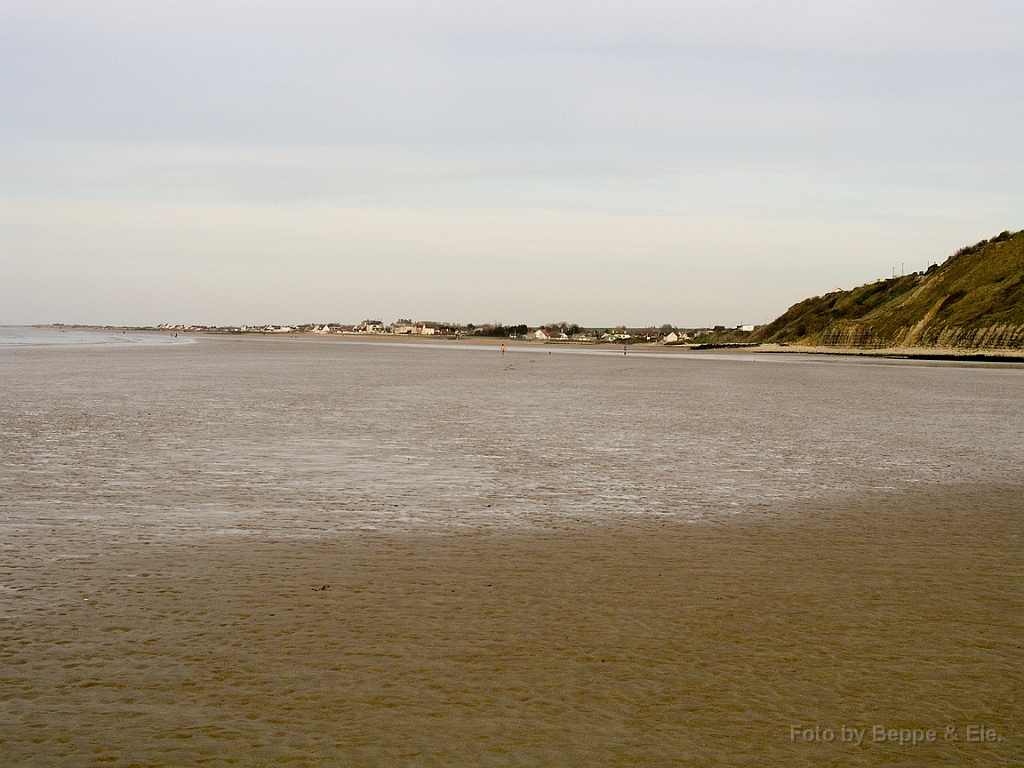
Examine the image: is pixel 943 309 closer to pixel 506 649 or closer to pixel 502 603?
pixel 502 603

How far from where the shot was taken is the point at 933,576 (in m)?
9.05

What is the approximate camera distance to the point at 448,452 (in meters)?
17.4

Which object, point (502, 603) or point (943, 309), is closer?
point (502, 603)

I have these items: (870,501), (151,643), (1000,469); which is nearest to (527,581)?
(151,643)

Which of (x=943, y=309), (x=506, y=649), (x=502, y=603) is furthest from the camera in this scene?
(x=943, y=309)

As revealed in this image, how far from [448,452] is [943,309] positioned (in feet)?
285

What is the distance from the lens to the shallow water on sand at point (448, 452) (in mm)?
12133

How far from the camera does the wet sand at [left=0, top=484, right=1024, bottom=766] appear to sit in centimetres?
542

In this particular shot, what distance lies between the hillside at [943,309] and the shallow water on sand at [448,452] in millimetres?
53214

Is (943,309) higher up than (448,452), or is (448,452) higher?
(943,309)

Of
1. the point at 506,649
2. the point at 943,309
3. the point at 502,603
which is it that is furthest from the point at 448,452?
the point at 943,309

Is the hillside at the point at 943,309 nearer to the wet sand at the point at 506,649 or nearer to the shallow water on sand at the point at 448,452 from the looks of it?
the shallow water on sand at the point at 448,452

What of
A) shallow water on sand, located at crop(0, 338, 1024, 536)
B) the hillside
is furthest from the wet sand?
the hillside

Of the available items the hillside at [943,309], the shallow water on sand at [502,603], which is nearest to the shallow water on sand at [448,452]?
the shallow water on sand at [502,603]
